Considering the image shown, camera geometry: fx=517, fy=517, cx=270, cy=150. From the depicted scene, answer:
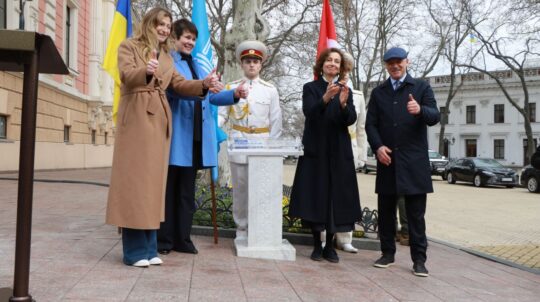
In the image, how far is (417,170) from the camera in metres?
4.66

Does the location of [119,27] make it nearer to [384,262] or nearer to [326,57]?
[326,57]

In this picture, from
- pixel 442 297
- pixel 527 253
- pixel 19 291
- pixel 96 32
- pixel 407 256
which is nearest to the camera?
pixel 19 291

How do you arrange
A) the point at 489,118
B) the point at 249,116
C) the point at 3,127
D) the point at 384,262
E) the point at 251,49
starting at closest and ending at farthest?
the point at 384,262
the point at 251,49
the point at 249,116
the point at 3,127
the point at 489,118

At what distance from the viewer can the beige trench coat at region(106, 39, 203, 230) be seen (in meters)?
3.96

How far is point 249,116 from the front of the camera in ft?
17.7

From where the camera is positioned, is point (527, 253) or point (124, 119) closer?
point (124, 119)

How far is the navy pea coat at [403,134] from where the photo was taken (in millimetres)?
4641

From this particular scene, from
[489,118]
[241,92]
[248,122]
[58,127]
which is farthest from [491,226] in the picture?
[489,118]

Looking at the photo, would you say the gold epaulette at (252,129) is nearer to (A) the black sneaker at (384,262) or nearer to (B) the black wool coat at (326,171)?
(B) the black wool coat at (326,171)

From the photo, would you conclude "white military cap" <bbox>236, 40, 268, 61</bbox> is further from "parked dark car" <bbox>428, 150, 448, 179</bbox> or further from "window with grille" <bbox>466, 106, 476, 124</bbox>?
"window with grille" <bbox>466, 106, 476, 124</bbox>

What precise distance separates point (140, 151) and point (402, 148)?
7.66ft

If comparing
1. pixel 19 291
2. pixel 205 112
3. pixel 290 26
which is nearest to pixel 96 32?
pixel 290 26

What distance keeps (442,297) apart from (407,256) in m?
1.79

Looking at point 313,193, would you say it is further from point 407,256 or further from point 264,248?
point 407,256
